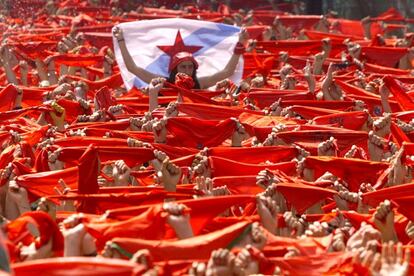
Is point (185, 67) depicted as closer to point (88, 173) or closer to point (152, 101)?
point (152, 101)

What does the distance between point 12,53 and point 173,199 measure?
1332cm

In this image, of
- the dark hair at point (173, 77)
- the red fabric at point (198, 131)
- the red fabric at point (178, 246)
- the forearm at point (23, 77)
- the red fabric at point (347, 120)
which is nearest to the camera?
the red fabric at point (178, 246)

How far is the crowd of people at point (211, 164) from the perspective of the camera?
10.5m

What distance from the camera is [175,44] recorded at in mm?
22734

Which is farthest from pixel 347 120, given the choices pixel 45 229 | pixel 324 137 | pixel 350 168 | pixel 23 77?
pixel 45 229

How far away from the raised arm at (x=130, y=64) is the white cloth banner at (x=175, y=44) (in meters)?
0.11

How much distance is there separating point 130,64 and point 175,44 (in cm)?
118

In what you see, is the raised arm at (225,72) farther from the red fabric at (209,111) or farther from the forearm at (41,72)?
the forearm at (41,72)

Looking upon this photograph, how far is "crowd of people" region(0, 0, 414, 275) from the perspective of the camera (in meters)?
10.5

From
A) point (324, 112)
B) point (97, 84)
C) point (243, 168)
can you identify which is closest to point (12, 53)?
point (97, 84)

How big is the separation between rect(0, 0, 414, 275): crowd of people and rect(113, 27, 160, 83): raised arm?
3 centimetres

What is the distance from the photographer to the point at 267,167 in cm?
1508

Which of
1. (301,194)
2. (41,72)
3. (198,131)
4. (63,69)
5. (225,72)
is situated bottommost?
(63,69)

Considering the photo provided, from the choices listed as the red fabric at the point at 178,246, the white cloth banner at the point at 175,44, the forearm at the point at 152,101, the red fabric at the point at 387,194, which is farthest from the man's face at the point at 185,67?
the red fabric at the point at 178,246
